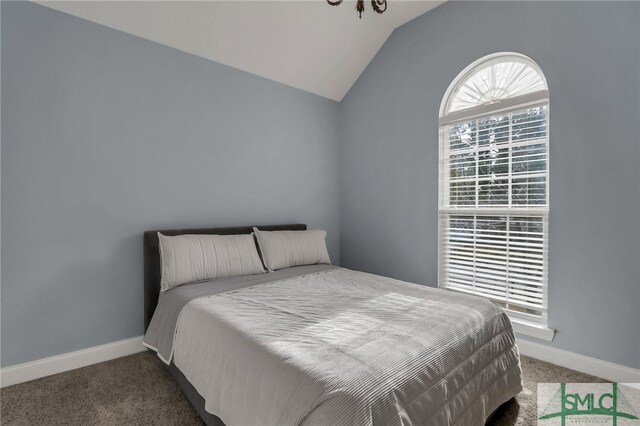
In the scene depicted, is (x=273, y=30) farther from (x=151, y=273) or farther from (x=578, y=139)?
(x=578, y=139)

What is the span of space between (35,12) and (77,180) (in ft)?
3.74

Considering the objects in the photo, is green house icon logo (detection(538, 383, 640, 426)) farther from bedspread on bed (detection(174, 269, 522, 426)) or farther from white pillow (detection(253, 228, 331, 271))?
white pillow (detection(253, 228, 331, 271))

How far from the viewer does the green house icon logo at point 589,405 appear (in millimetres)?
1734

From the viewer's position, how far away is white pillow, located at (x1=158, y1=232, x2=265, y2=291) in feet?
7.57

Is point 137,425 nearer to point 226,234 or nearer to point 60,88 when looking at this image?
point 226,234

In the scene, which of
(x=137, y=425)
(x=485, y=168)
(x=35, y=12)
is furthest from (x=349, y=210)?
(x=35, y=12)

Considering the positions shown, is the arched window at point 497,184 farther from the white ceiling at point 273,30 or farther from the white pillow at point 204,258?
the white pillow at point 204,258

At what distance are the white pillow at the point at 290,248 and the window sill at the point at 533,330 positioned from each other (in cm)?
172

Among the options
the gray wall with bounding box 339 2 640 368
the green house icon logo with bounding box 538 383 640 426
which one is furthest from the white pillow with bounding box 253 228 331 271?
the green house icon logo with bounding box 538 383 640 426

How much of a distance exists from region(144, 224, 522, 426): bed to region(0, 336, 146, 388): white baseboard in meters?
0.43

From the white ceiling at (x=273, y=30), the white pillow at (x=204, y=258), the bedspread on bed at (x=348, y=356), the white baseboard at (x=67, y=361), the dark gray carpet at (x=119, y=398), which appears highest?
the white ceiling at (x=273, y=30)

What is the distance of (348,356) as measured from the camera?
1235 mm

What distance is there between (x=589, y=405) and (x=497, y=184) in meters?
1.64

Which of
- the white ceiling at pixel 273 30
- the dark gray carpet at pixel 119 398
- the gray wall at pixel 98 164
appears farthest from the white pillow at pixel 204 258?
the white ceiling at pixel 273 30
